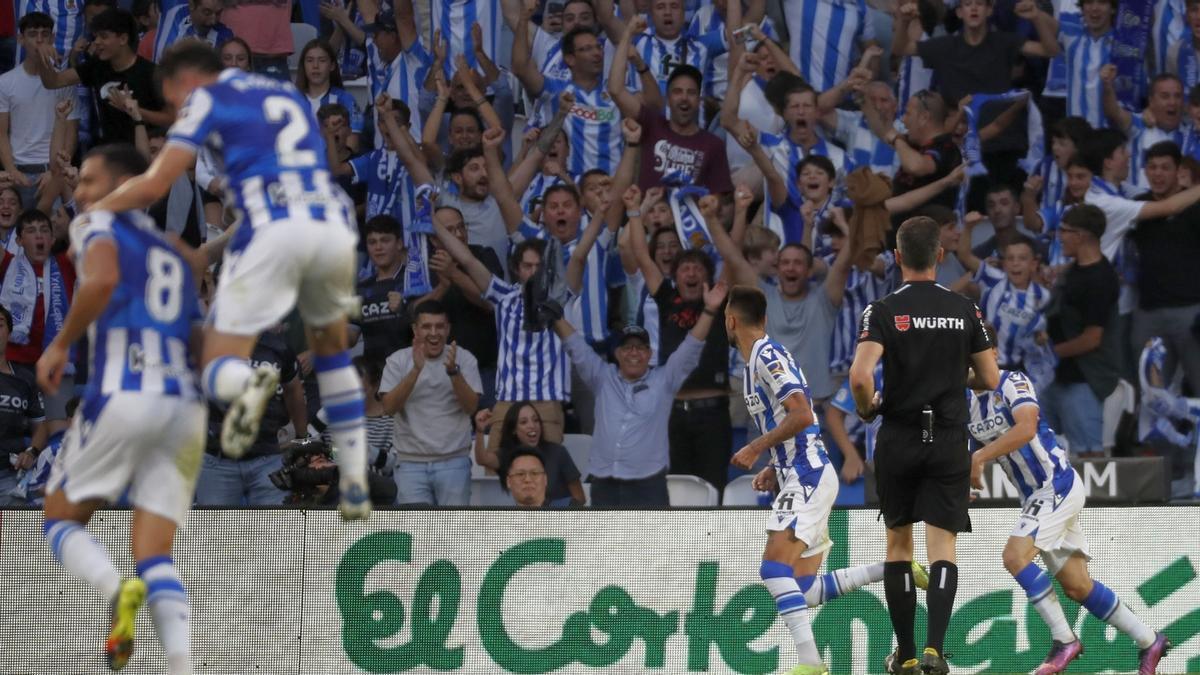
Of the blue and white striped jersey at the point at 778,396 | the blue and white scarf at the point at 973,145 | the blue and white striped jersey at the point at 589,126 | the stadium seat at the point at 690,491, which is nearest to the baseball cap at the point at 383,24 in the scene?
the blue and white striped jersey at the point at 589,126

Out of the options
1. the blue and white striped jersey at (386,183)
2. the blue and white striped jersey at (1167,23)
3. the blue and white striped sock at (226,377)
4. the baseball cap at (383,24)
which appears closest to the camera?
the blue and white striped sock at (226,377)

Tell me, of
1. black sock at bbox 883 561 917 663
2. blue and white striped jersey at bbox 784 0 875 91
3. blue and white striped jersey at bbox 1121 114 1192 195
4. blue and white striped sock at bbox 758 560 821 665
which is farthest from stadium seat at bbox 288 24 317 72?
black sock at bbox 883 561 917 663

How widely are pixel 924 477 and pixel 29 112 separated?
9.22 m

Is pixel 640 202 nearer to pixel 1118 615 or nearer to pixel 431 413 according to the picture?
pixel 431 413

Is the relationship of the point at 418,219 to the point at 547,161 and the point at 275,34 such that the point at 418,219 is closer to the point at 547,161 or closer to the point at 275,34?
the point at 547,161

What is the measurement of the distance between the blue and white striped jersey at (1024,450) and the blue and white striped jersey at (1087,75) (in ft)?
18.1

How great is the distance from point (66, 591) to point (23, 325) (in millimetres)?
3394

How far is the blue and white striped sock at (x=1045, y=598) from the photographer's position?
1034 cm

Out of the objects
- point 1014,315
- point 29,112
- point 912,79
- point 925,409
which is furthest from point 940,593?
point 29,112

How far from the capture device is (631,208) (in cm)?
1409

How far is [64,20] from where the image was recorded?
Result: 51.5 ft

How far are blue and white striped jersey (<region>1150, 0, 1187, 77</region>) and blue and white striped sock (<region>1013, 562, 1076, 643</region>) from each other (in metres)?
6.92

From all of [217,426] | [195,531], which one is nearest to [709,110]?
[217,426]

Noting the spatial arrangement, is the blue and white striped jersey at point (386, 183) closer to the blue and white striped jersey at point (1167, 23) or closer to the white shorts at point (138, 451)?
the blue and white striped jersey at point (1167, 23)
